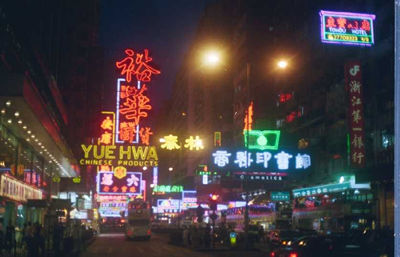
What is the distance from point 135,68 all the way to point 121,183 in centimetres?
1969

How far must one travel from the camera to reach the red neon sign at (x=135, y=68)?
1795 inches

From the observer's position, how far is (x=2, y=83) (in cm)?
1909

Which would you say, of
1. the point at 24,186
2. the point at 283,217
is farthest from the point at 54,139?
the point at 283,217

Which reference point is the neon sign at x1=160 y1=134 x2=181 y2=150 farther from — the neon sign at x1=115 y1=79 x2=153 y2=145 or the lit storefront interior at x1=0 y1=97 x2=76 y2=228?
the neon sign at x1=115 y1=79 x2=153 y2=145

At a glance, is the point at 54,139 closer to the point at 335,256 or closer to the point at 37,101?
the point at 37,101

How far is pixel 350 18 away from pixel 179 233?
24.4m

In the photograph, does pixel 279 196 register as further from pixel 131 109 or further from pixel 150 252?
pixel 131 109

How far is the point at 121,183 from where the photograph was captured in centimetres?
6166

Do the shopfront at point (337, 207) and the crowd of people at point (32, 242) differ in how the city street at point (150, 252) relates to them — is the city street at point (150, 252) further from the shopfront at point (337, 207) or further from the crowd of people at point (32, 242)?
the shopfront at point (337, 207)

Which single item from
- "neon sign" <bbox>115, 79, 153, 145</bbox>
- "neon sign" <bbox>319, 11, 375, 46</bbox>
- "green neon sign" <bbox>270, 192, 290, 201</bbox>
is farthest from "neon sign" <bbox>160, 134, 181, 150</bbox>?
"green neon sign" <bbox>270, 192, 290, 201</bbox>

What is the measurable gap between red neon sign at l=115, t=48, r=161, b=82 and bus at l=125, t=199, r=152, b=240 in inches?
689

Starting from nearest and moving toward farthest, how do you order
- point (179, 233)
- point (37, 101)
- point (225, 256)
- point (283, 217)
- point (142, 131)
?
point (37, 101) → point (225, 256) → point (142, 131) → point (179, 233) → point (283, 217)

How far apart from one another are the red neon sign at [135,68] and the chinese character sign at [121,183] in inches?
668

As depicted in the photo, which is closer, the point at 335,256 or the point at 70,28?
the point at 335,256
